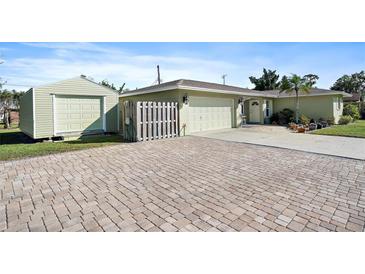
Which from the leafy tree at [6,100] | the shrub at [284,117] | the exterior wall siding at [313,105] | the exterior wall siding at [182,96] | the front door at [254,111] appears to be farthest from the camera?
the leafy tree at [6,100]

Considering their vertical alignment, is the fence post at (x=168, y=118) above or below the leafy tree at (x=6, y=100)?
below

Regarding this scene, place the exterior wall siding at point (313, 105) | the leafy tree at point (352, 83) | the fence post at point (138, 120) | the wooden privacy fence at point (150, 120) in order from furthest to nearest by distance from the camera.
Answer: the leafy tree at point (352, 83) → the exterior wall siding at point (313, 105) → the wooden privacy fence at point (150, 120) → the fence post at point (138, 120)

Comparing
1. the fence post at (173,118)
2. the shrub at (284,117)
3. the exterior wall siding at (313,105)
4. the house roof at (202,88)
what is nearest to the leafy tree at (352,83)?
the exterior wall siding at (313,105)

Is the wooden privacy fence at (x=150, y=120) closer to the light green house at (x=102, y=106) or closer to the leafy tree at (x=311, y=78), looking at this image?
the light green house at (x=102, y=106)

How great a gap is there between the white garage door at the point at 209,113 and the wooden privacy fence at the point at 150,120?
1.41 m

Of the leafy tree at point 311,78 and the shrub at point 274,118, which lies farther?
the shrub at point 274,118

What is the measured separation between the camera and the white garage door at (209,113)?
12766 mm

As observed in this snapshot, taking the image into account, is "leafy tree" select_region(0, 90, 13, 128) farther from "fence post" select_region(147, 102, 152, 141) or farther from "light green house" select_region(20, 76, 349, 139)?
"fence post" select_region(147, 102, 152, 141)

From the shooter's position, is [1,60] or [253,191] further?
[1,60]
